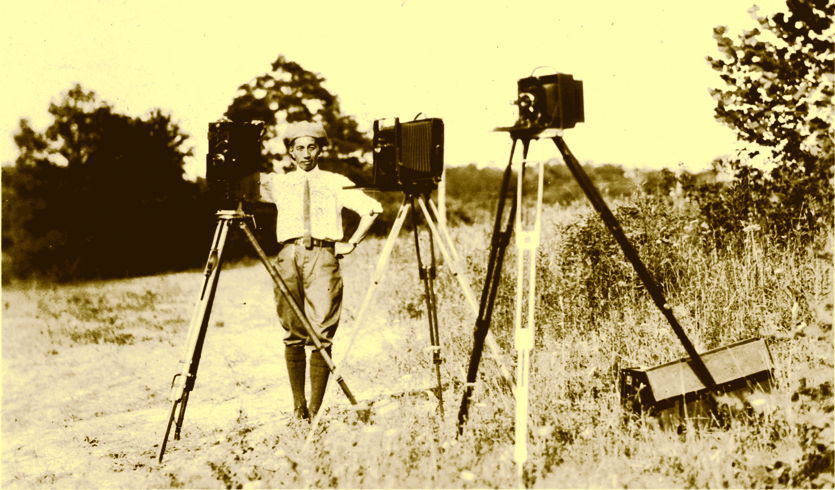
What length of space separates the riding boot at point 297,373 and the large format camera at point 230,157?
3.73 feet

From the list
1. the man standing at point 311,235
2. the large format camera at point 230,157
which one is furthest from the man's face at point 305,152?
the large format camera at point 230,157

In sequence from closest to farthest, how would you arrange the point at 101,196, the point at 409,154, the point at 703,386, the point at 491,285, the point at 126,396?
the point at 491,285
the point at 703,386
the point at 409,154
the point at 126,396
the point at 101,196

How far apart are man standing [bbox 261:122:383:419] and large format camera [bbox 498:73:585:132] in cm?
131

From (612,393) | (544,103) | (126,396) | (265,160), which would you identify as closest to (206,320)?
(544,103)

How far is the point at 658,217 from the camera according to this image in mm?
6359

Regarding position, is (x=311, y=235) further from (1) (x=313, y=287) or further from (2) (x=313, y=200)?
(1) (x=313, y=287)

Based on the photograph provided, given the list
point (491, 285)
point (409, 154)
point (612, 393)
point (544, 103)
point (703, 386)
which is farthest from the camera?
point (612, 393)

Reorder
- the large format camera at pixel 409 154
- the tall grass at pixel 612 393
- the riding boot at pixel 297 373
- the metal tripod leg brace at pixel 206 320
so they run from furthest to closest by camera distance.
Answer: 1. the riding boot at pixel 297 373
2. the large format camera at pixel 409 154
3. the metal tripod leg brace at pixel 206 320
4. the tall grass at pixel 612 393

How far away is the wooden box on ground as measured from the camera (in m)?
3.93

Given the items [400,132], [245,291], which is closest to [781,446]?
[400,132]

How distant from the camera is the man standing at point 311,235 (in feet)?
14.7

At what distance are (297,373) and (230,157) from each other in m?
1.57

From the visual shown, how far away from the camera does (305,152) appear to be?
455cm

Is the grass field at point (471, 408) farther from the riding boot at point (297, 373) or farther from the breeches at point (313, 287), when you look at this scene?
the breeches at point (313, 287)
